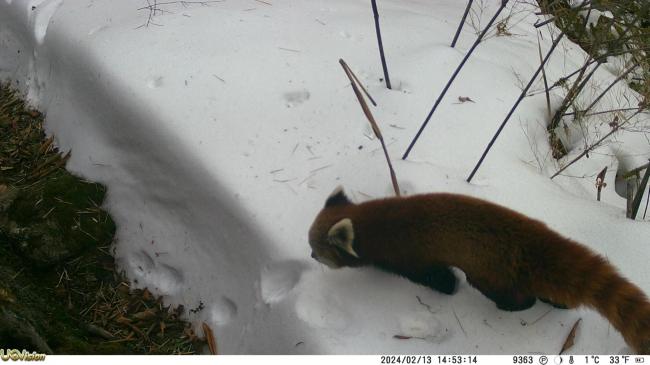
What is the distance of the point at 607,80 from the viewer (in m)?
3.77

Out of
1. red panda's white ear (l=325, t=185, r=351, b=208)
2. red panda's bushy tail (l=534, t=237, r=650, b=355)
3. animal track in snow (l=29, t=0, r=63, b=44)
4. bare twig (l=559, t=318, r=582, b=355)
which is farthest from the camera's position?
animal track in snow (l=29, t=0, r=63, b=44)

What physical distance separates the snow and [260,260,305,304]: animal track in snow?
0.01m

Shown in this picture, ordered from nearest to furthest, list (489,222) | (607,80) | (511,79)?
(489,222) < (511,79) < (607,80)

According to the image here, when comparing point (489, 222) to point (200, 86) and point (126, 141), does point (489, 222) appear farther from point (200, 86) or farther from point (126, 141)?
point (126, 141)

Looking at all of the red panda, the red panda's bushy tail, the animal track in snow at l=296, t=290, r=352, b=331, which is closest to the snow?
the animal track in snow at l=296, t=290, r=352, b=331

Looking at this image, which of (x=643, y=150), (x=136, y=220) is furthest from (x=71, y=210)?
(x=643, y=150)

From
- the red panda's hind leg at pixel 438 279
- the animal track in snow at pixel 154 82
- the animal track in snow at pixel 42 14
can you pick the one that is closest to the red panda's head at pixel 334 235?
the red panda's hind leg at pixel 438 279

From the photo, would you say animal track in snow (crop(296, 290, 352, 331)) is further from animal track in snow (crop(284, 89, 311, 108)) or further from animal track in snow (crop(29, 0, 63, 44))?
animal track in snow (crop(29, 0, 63, 44))

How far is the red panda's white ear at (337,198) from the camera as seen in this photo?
2453mm

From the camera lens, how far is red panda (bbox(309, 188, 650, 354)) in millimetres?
1944

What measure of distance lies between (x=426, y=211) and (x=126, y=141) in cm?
171

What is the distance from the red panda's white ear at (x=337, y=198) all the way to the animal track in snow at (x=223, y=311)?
0.68 meters

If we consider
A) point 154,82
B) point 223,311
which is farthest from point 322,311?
point 154,82

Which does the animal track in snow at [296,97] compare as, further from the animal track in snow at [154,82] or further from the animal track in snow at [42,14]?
the animal track in snow at [42,14]
